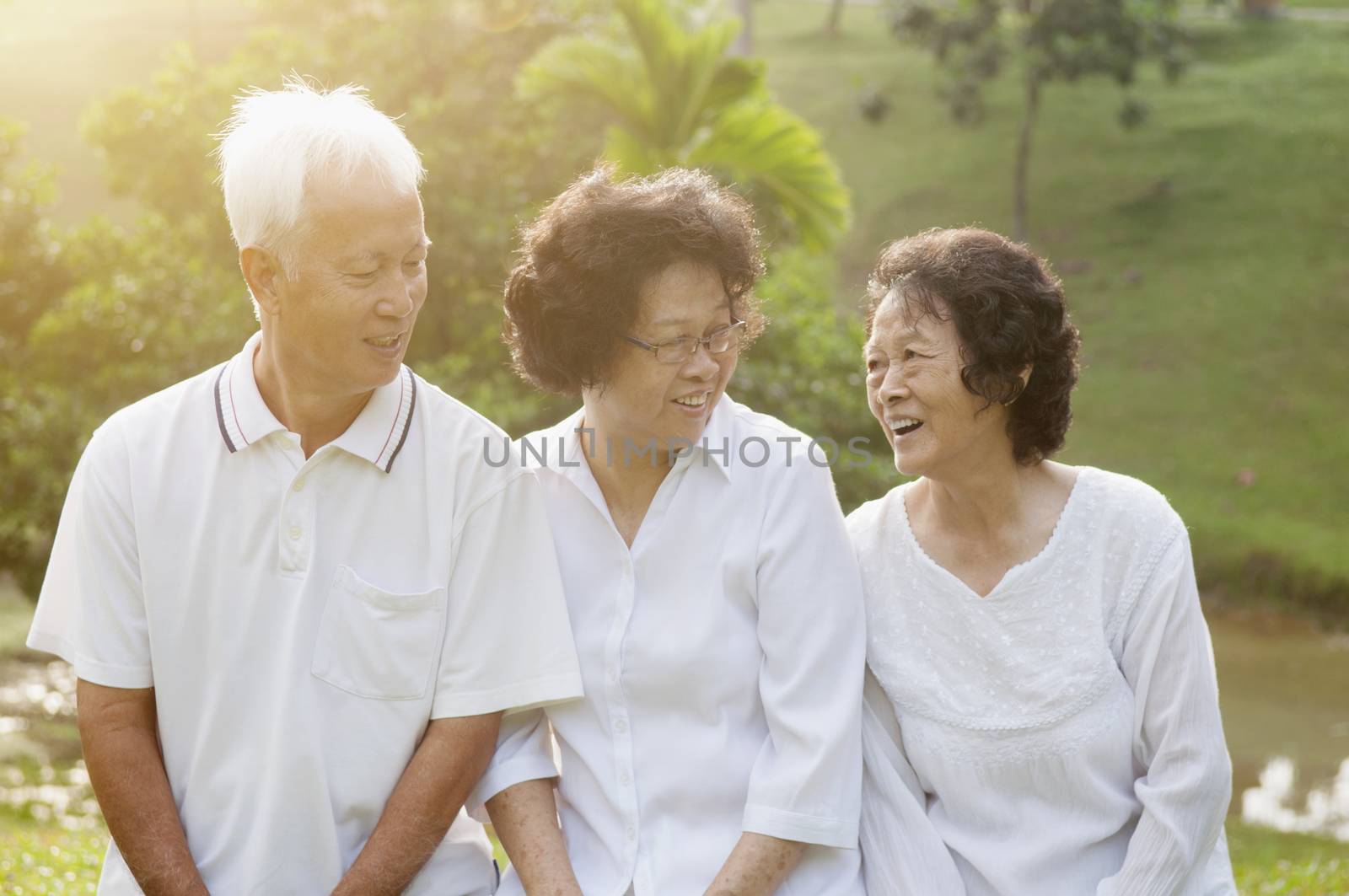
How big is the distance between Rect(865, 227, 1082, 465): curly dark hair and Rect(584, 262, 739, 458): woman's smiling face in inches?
15.9

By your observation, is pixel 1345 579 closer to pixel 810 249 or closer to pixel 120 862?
pixel 810 249

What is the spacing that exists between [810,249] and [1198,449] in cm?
865

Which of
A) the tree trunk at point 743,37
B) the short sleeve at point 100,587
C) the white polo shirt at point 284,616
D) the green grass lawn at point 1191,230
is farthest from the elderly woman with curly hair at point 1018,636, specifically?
the green grass lawn at point 1191,230

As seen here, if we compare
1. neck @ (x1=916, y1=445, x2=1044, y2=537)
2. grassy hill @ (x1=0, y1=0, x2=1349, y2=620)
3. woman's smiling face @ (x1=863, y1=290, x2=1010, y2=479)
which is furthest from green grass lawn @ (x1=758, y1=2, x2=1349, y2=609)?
woman's smiling face @ (x1=863, y1=290, x2=1010, y2=479)

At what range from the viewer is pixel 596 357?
2814 millimetres

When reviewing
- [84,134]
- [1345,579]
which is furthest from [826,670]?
[1345,579]

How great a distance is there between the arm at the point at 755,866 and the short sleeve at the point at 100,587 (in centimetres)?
119

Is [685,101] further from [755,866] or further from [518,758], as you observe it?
[755,866]

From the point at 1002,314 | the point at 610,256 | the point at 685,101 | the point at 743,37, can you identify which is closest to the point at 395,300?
the point at 610,256

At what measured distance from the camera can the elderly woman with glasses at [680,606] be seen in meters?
2.64

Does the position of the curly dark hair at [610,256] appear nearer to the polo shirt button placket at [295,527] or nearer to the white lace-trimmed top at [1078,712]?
the polo shirt button placket at [295,527]

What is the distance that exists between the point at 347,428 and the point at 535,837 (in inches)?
35.8

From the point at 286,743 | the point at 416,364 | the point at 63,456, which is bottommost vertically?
the point at 63,456

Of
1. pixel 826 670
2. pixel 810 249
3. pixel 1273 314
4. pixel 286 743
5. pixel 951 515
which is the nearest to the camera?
pixel 286 743
